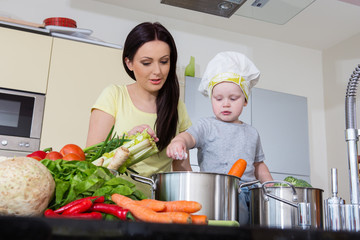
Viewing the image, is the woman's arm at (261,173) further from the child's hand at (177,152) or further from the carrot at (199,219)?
the carrot at (199,219)

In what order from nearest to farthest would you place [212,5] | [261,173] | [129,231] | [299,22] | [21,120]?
1. [129,231]
2. [261,173]
3. [212,5]
4. [21,120]
5. [299,22]

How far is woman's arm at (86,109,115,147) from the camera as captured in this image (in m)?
1.36

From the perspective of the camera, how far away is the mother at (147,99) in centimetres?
137

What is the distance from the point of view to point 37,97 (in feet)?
7.38

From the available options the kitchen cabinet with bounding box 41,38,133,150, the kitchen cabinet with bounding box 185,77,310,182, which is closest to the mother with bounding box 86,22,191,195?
the kitchen cabinet with bounding box 41,38,133,150

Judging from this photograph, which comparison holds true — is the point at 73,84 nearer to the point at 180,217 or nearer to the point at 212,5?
the point at 212,5

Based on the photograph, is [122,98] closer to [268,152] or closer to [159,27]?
[159,27]

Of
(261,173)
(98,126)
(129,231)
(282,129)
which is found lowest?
(129,231)

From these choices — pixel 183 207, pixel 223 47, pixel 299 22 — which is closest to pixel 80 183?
pixel 183 207

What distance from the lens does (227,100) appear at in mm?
1361

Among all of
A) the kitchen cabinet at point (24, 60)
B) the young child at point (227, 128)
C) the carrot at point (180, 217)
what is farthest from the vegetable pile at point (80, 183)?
the kitchen cabinet at point (24, 60)

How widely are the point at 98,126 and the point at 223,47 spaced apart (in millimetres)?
2297

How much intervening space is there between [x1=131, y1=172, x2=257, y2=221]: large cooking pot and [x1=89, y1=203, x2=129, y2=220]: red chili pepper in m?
0.17

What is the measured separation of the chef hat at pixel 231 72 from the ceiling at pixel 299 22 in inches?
70.1
